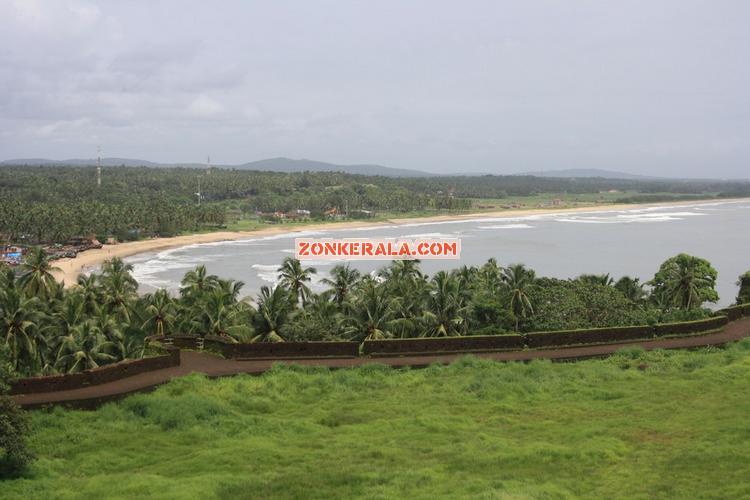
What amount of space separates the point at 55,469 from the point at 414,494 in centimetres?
641

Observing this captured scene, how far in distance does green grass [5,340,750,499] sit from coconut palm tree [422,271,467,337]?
522 centimetres

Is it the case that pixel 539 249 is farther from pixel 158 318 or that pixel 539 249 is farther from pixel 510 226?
pixel 158 318

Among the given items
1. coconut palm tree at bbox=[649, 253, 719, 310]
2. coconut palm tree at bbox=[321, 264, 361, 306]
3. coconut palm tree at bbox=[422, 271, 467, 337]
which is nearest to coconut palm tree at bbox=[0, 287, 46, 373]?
coconut palm tree at bbox=[321, 264, 361, 306]

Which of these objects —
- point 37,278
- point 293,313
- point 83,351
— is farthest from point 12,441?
point 37,278

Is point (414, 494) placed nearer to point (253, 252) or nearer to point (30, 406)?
point (30, 406)

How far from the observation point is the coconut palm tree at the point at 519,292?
88.8 ft

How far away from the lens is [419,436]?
14141mm

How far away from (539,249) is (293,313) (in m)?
57.4

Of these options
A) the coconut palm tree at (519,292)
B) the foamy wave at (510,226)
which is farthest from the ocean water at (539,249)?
the coconut palm tree at (519,292)

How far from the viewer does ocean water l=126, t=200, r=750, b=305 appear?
2430 inches

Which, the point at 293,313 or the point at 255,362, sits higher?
the point at 293,313

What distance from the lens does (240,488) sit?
1135 cm

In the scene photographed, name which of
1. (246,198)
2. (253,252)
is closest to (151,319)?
(253,252)

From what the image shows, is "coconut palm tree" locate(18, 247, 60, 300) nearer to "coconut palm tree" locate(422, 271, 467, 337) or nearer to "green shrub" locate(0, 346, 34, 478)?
"coconut palm tree" locate(422, 271, 467, 337)
